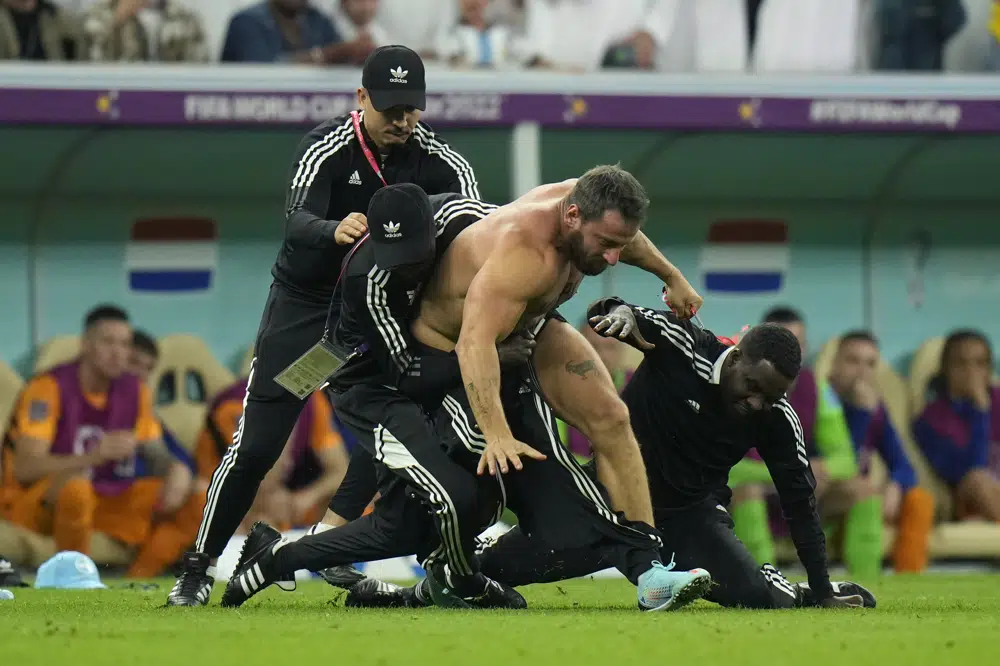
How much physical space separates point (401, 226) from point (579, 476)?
1083mm

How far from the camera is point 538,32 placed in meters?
11.3

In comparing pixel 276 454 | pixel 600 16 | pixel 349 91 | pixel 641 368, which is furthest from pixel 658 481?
pixel 600 16

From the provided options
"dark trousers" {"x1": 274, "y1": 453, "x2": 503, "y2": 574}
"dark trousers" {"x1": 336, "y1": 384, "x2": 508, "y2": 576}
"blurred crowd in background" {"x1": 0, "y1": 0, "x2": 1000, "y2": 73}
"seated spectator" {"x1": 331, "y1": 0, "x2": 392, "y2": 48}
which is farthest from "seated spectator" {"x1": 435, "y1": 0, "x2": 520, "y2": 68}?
"dark trousers" {"x1": 274, "y1": 453, "x2": 503, "y2": 574}

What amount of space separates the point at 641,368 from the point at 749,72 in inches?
198

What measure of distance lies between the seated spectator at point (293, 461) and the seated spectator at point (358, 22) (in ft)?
7.87

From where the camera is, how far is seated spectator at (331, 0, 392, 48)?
11172 millimetres

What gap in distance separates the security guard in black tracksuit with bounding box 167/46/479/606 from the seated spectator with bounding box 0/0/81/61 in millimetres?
4491

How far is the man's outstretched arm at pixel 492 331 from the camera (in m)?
5.58

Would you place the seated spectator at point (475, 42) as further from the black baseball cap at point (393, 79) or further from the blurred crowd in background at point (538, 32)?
the black baseball cap at point (393, 79)

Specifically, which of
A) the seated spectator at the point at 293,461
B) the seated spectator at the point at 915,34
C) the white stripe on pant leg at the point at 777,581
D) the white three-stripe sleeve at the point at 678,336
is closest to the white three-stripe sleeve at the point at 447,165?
the white three-stripe sleeve at the point at 678,336

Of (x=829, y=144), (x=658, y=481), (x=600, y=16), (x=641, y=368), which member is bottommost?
(x=658, y=481)

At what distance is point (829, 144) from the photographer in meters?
11.9

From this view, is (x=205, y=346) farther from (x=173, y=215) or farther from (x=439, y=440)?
(x=439, y=440)

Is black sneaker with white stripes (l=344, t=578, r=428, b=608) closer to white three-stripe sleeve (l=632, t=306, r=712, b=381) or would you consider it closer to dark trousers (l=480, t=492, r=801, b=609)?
dark trousers (l=480, t=492, r=801, b=609)
